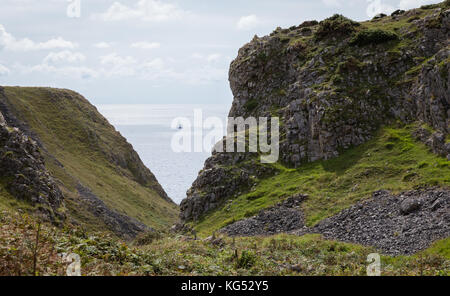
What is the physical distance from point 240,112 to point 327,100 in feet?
55.3

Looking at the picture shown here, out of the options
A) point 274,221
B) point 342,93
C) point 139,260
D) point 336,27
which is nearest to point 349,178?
point 274,221

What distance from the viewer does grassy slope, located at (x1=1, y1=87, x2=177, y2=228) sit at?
90.1 metres

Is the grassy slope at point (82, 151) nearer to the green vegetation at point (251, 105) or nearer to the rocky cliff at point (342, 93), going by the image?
the green vegetation at point (251, 105)

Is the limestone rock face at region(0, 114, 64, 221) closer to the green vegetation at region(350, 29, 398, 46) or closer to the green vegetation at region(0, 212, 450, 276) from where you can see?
the green vegetation at region(0, 212, 450, 276)

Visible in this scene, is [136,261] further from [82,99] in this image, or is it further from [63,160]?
[82,99]

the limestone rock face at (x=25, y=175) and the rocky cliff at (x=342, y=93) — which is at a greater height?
the rocky cliff at (x=342, y=93)

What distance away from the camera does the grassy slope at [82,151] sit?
90.1 m

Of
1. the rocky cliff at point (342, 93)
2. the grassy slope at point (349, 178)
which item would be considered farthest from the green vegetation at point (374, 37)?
the grassy slope at point (349, 178)

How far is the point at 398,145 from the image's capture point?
41500 mm

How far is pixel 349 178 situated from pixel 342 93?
44.3 feet

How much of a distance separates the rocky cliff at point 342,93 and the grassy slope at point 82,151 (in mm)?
35200

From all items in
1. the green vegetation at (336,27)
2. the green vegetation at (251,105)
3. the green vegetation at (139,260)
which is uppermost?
the green vegetation at (336,27)

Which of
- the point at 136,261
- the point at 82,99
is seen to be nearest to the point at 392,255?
the point at 136,261

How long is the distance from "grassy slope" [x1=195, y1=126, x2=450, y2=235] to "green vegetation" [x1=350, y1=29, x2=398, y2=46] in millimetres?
15407
